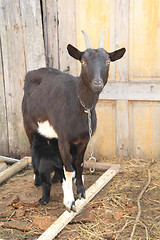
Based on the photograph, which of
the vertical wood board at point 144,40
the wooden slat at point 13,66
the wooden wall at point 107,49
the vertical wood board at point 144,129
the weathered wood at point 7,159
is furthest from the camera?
the weathered wood at point 7,159

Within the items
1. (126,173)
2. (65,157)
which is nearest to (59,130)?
(65,157)

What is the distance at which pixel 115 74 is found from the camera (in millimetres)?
4488

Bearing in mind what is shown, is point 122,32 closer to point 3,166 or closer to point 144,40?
point 144,40

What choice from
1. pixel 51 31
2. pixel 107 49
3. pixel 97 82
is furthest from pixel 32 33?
pixel 97 82

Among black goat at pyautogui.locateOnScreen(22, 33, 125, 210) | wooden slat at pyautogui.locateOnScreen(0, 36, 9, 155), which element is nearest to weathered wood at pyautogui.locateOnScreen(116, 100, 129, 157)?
black goat at pyautogui.locateOnScreen(22, 33, 125, 210)

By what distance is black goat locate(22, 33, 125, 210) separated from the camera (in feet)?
9.57

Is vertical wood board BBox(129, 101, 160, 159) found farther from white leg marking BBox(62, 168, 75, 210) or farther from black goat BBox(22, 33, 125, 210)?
white leg marking BBox(62, 168, 75, 210)

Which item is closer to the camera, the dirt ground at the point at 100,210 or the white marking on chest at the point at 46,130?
the dirt ground at the point at 100,210

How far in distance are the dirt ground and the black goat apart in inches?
8.8

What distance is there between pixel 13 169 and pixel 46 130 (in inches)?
46.9

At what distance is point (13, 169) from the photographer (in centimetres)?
459

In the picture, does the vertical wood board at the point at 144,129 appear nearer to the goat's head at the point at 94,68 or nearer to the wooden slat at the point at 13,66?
the goat's head at the point at 94,68

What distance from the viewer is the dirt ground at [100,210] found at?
301 cm

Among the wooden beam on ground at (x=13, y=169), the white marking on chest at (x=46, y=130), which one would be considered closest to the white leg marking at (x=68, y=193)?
the white marking on chest at (x=46, y=130)
